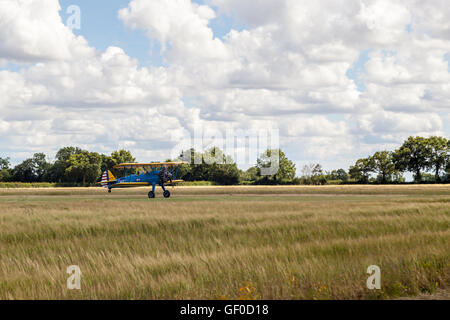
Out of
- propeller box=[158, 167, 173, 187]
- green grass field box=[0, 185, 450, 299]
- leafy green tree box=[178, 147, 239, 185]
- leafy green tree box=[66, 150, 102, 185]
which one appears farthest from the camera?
leafy green tree box=[178, 147, 239, 185]

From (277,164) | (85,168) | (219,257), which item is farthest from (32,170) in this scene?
(219,257)

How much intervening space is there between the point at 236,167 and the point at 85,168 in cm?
4981

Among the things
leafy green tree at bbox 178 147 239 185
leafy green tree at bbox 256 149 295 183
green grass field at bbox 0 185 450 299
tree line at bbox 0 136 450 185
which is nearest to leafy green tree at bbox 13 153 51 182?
tree line at bbox 0 136 450 185

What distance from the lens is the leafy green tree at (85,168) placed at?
14938 cm

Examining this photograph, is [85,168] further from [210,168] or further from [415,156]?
[415,156]

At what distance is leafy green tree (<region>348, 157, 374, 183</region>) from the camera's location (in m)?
168

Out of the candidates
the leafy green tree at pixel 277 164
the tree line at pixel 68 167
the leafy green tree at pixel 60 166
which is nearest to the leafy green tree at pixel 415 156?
the leafy green tree at pixel 277 164

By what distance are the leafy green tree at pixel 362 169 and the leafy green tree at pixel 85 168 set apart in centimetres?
8219

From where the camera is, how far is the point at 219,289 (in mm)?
10508

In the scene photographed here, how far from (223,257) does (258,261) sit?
100cm

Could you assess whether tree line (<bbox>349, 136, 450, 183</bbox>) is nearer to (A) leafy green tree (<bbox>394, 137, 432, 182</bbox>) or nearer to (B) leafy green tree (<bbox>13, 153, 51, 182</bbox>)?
(A) leafy green tree (<bbox>394, 137, 432, 182</bbox>)
